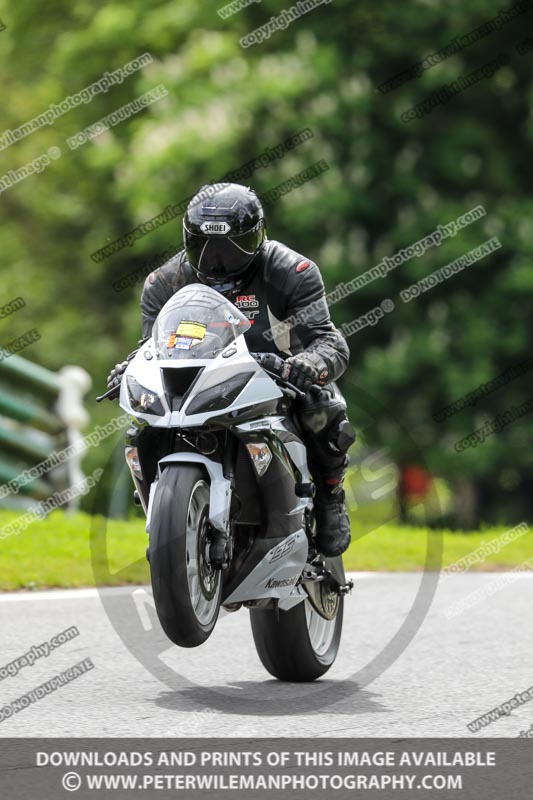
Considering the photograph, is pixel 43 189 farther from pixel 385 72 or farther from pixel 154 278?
pixel 154 278

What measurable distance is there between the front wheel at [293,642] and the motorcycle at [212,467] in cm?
37

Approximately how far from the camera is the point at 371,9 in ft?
74.7

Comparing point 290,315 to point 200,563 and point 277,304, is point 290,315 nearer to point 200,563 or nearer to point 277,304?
point 277,304

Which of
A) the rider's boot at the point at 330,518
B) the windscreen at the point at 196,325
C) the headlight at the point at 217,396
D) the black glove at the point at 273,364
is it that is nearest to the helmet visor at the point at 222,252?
the windscreen at the point at 196,325

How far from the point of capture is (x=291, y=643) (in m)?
7.03

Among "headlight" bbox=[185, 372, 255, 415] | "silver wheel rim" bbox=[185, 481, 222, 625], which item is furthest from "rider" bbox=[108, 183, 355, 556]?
"silver wheel rim" bbox=[185, 481, 222, 625]

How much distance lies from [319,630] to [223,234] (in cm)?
206

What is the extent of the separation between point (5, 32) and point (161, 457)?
88.0 feet

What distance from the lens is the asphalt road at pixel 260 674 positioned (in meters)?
6.00

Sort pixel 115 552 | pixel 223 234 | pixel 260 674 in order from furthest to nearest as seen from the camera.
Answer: pixel 115 552, pixel 260 674, pixel 223 234

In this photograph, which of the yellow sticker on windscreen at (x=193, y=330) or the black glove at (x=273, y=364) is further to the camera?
the black glove at (x=273, y=364)

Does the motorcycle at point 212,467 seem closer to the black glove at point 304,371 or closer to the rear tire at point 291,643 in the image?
the black glove at point 304,371

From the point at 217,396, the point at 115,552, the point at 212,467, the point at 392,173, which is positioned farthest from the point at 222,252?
the point at 392,173

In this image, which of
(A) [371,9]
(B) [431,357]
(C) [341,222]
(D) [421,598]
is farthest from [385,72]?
(D) [421,598]
